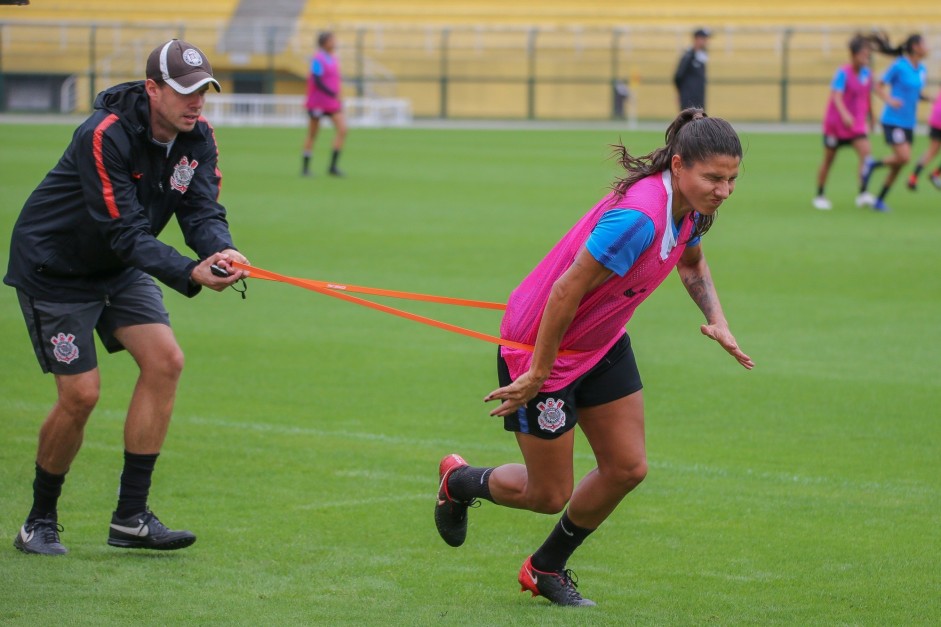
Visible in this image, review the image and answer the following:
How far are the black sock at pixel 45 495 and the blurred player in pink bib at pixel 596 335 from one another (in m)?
1.66

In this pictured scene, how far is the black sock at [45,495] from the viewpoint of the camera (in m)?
5.62

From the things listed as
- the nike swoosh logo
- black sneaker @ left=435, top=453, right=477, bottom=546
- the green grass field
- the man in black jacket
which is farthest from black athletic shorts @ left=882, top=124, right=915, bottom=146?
the nike swoosh logo

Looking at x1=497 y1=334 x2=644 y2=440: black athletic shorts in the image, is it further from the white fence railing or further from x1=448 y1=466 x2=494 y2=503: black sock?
the white fence railing

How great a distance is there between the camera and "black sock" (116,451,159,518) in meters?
5.57

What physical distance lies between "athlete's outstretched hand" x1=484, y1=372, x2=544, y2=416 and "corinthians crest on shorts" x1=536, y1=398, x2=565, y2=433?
14cm

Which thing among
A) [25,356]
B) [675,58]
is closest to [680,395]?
[25,356]

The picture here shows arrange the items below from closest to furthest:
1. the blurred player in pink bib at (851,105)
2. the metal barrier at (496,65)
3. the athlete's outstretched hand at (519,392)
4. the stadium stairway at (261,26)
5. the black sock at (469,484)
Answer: the athlete's outstretched hand at (519,392) < the black sock at (469,484) < the blurred player in pink bib at (851,105) < the metal barrier at (496,65) < the stadium stairway at (261,26)

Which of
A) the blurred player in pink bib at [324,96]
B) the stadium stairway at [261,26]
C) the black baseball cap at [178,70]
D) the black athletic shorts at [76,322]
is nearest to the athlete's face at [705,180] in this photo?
the black baseball cap at [178,70]

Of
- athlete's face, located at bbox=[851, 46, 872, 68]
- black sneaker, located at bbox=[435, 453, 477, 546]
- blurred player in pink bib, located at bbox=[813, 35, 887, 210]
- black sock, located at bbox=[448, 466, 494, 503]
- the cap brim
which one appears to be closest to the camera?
the cap brim

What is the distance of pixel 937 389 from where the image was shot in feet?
28.4

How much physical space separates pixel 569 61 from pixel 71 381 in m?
40.1

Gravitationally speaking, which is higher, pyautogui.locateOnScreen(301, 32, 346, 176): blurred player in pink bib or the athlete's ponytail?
the athlete's ponytail

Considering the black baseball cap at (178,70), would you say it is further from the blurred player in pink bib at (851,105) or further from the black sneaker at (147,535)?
the blurred player in pink bib at (851,105)

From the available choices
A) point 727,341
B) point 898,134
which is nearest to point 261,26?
point 898,134
